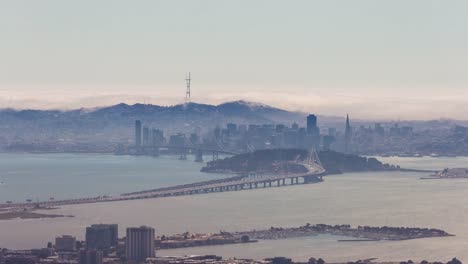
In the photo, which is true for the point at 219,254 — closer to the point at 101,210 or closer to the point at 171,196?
the point at 101,210

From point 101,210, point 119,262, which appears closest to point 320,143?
point 101,210

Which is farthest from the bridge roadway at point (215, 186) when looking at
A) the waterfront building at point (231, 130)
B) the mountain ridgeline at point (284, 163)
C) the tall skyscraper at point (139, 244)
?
the waterfront building at point (231, 130)

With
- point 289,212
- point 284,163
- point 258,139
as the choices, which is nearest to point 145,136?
point 258,139

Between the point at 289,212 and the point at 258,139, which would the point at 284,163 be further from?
the point at 289,212

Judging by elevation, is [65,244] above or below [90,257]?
above

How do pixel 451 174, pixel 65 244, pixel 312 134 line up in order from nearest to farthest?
pixel 65 244 → pixel 451 174 → pixel 312 134

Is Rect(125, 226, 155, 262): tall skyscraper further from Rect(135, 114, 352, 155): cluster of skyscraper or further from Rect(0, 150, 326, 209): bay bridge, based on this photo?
Rect(135, 114, 352, 155): cluster of skyscraper

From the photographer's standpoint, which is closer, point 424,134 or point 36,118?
point 424,134
